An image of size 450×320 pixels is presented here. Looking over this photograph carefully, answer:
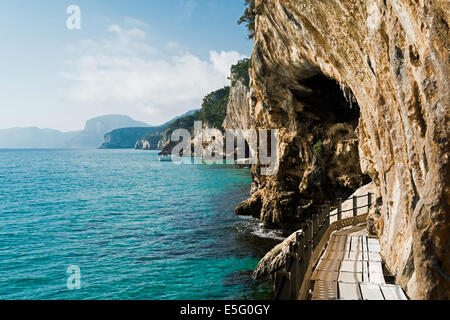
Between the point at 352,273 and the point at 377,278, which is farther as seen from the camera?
the point at 352,273

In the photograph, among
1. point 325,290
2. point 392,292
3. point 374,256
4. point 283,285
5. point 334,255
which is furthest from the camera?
point 334,255

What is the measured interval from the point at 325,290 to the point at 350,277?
118 cm

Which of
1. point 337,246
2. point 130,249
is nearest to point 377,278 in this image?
point 337,246

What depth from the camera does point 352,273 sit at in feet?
27.5

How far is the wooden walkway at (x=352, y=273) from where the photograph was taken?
271 inches

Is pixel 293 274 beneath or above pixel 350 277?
above

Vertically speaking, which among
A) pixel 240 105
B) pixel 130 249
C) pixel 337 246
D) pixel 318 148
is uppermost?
pixel 240 105

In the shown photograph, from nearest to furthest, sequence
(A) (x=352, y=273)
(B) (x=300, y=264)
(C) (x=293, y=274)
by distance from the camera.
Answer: (C) (x=293, y=274), (B) (x=300, y=264), (A) (x=352, y=273)

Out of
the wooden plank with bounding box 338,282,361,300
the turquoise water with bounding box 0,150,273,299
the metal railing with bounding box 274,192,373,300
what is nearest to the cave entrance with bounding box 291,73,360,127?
the turquoise water with bounding box 0,150,273,299

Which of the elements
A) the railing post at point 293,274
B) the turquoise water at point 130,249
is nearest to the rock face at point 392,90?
the railing post at point 293,274

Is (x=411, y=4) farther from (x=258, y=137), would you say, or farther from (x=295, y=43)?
(x=258, y=137)

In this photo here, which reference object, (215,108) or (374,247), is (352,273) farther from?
(215,108)
